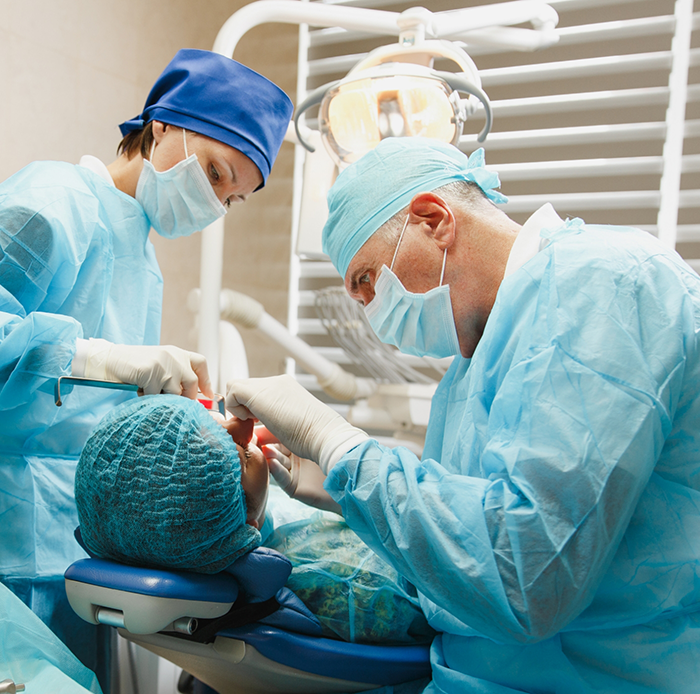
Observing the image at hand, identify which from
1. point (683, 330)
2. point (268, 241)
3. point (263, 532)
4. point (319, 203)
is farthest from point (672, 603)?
point (268, 241)

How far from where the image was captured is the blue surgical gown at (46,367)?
1.17 metres

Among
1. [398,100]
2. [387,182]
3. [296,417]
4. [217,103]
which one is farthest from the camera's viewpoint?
[398,100]

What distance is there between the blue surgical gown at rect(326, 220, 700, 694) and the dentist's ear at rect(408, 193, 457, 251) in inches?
8.1

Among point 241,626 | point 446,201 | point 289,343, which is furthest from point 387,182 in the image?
point 289,343

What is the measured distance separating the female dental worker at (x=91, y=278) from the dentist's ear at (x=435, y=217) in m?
0.54

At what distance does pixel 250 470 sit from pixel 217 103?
3.01 ft

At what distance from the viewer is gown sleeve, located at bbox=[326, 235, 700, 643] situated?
2.61ft

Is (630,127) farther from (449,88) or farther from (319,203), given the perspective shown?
(319,203)

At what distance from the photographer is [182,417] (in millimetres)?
1033

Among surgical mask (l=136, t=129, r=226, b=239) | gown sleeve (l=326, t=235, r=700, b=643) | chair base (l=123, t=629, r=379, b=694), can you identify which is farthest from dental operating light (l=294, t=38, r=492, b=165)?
chair base (l=123, t=629, r=379, b=694)

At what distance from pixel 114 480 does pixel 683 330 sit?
33.3 inches

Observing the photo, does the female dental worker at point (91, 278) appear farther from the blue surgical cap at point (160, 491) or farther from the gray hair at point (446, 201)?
the gray hair at point (446, 201)

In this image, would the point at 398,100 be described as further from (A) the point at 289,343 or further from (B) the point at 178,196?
(A) the point at 289,343

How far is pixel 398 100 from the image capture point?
178 centimetres
